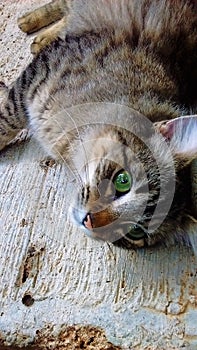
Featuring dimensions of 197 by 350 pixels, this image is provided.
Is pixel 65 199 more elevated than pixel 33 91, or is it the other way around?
pixel 33 91

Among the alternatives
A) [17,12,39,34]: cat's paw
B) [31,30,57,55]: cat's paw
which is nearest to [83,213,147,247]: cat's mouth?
[31,30,57,55]: cat's paw

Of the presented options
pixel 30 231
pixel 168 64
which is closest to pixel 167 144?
pixel 168 64

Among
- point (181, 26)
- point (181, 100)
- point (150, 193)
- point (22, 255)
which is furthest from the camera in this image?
point (181, 26)

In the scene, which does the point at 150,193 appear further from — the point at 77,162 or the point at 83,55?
the point at 83,55

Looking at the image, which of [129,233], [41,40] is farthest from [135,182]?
[41,40]

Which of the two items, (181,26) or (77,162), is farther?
(181,26)

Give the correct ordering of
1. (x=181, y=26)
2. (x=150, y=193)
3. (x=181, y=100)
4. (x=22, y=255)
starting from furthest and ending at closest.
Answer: (x=181, y=26), (x=181, y=100), (x=22, y=255), (x=150, y=193)

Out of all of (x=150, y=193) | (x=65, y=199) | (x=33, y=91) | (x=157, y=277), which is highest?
(x=33, y=91)

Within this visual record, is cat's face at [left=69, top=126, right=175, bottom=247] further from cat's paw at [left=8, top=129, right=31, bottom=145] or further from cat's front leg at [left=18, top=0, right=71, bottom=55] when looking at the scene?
cat's front leg at [left=18, top=0, right=71, bottom=55]
